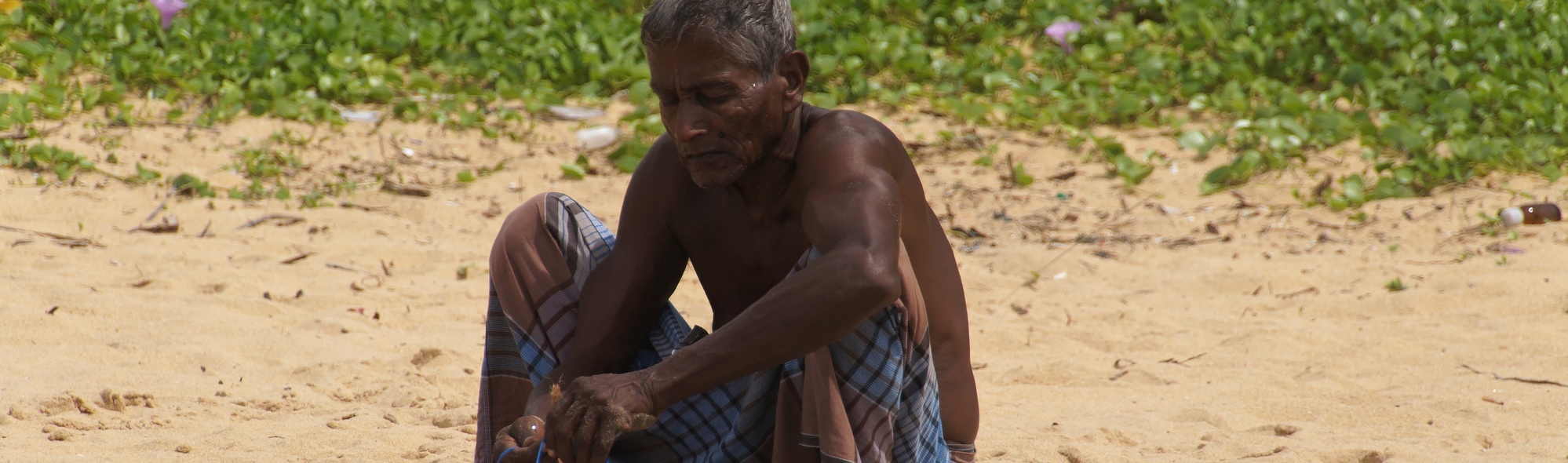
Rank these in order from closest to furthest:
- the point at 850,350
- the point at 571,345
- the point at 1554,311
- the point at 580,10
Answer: the point at 850,350, the point at 571,345, the point at 1554,311, the point at 580,10

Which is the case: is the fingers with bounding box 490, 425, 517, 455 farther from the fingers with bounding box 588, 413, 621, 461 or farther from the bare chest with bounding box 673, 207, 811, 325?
the bare chest with bounding box 673, 207, 811, 325

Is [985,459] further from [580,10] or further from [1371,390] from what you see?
[580,10]

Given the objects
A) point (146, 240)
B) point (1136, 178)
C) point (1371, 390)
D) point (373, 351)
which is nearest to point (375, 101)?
point (146, 240)

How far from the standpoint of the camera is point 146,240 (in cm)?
432

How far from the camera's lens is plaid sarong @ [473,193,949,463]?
1.92 m

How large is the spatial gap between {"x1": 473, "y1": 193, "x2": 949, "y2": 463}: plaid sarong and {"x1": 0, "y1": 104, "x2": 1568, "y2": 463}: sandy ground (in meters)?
0.62

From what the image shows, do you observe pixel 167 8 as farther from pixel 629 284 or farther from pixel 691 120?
pixel 691 120

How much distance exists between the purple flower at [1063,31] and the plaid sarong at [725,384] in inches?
172

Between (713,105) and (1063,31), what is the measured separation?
4654 millimetres

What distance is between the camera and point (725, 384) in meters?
2.06

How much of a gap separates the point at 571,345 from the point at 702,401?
0.27 m

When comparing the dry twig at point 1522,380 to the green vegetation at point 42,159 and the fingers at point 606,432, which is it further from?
the green vegetation at point 42,159

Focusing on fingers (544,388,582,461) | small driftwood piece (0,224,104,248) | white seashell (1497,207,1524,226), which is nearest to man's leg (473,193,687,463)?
fingers (544,388,582,461)

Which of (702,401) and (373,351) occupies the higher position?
(702,401)
